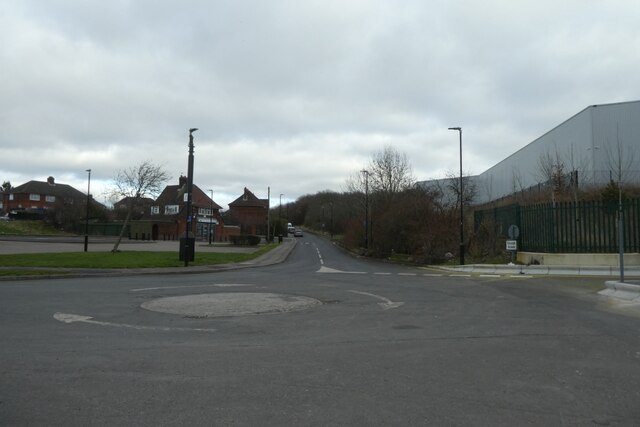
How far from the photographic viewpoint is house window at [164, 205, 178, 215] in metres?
89.6

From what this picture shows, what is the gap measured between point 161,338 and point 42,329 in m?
2.33

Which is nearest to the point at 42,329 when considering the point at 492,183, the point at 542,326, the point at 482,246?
the point at 542,326

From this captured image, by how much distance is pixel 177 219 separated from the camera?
85812mm

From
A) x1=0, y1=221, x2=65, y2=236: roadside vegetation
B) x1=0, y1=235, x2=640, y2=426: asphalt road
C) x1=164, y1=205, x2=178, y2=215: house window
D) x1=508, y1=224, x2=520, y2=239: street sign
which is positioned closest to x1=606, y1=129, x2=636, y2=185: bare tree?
x1=508, y1=224, x2=520, y2=239: street sign

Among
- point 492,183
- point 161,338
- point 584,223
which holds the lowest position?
→ point 161,338

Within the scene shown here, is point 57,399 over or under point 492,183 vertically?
under

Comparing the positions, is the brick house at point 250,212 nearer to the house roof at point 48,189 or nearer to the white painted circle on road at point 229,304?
the house roof at point 48,189

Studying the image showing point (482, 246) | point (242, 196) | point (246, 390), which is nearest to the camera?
point (246, 390)

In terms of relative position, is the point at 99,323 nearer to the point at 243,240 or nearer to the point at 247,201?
the point at 243,240

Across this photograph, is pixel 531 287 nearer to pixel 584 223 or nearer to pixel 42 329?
pixel 584 223

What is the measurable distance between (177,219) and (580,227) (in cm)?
7269

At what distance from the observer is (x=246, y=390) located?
5.46 m

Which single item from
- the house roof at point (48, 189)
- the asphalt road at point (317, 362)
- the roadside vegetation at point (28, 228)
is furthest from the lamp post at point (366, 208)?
the house roof at point (48, 189)

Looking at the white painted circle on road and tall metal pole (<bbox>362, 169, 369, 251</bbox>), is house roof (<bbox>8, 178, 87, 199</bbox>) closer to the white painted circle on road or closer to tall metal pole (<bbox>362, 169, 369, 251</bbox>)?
tall metal pole (<bbox>362, 169, 369, 251</bbox>)
